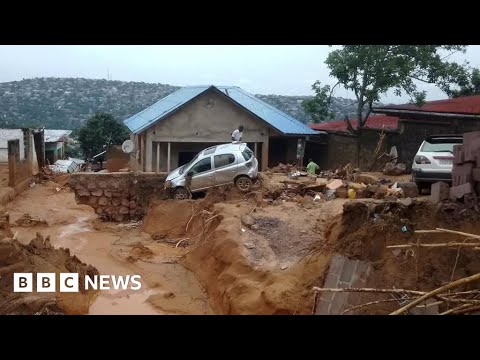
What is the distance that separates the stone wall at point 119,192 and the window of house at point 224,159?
1.84 meters

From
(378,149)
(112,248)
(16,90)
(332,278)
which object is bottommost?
(112,248)

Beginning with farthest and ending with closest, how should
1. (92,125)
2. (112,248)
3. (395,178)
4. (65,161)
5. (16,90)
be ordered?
(65,161) < (92,125) < (16,90) < (395,178) < (112,248)

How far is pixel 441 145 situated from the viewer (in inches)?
352

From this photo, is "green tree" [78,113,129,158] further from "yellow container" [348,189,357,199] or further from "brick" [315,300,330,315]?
"brick" [315,300,330,315]

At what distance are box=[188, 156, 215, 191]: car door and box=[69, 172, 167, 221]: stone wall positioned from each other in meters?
1.35

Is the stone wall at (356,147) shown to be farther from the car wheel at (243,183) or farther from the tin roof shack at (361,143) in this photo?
the car wheel at (243,183)

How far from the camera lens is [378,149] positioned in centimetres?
1435

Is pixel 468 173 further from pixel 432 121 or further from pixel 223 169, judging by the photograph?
pixel 432 121

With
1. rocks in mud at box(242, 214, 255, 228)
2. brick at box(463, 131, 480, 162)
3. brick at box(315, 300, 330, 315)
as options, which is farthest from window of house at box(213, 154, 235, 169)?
brick at box(315, 300, 330, 315)

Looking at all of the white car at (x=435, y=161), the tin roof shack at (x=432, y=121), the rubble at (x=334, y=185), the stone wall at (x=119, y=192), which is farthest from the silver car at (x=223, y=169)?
the tin roof shack at (x=432, y=121)

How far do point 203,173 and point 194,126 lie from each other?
3777 millimetres
